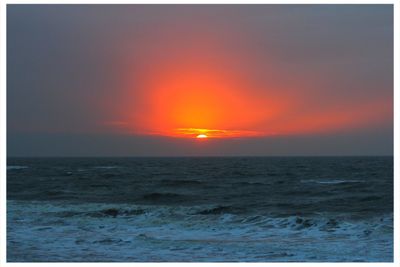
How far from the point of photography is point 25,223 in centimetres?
1922

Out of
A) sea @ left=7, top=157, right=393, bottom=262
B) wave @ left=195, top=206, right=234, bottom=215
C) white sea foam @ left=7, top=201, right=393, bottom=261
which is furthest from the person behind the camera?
wave @ left=195, top=206, right=234, bottom=215

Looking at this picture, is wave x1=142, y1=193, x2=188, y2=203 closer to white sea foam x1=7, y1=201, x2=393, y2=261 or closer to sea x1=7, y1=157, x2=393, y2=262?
sea x1=7, y1=157, x2=393, y2=262

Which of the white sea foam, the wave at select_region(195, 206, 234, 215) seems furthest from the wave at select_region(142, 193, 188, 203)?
the white sea foam

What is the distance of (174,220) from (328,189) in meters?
19.3

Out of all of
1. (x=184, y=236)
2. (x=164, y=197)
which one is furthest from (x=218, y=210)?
(x=164, y=197)

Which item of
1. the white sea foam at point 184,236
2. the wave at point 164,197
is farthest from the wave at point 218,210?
the wave at point 164,197

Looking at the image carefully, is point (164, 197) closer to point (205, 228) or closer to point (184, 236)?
point (205, 228)

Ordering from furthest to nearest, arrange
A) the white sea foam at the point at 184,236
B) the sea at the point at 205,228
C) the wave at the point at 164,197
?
the wave at the point at 164,197
the sea at the point at 205,228
the white sea foam at the point at 184,236

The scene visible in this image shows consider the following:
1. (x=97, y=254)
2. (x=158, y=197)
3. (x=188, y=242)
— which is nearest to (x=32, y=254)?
(x=97, y=254)

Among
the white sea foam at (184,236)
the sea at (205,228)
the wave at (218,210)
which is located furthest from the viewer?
the wave at (218,210)

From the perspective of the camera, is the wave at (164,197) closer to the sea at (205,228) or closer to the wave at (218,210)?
the sea at (205,228)

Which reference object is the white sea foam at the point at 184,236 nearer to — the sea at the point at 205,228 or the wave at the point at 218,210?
the sea at the point at 205,228

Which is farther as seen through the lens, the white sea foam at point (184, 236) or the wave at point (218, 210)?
the wave at point (218, 210)

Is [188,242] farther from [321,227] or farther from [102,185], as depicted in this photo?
[102,185]
